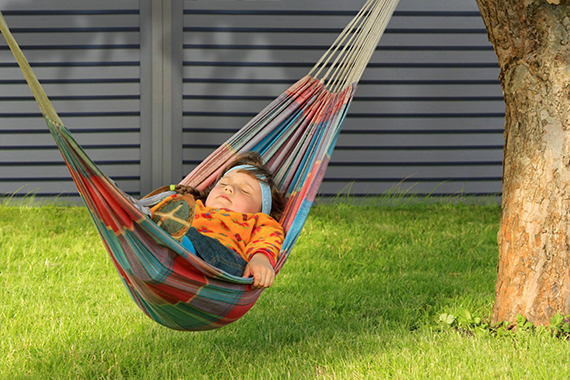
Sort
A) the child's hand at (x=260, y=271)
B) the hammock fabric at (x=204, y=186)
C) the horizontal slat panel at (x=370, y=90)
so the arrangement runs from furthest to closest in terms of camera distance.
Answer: the horizontal slat panel at (x=370, y=90), the child's hand at (x=260, y=271), the hammock fabric at (x=204, y=186)

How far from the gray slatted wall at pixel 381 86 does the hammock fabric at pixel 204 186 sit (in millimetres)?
1640

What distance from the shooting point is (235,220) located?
194 centimetres

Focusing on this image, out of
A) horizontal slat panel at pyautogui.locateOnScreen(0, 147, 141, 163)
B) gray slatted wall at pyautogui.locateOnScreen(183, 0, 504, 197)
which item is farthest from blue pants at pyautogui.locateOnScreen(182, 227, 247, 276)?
horizontal slat panel at pyautogui.locateOnScreen(0, 147, 141, 163)

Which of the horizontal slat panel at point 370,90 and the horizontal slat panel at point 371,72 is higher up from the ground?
the horizontal slat panel at point 371,72

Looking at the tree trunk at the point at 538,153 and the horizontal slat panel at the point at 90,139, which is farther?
the horizontal slat panel at the point at 90,139

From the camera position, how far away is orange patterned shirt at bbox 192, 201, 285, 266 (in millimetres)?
1720

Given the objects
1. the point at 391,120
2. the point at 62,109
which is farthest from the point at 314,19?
the point at 62,109

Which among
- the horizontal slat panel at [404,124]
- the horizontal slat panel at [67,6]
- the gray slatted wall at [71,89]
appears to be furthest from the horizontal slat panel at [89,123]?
the horizontal slat panel at [67,6]

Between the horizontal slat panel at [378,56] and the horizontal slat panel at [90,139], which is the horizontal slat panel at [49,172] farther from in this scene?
the horizontal slat panel at [378,56]

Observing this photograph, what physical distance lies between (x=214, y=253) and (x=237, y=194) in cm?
49

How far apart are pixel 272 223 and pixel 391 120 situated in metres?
2.36

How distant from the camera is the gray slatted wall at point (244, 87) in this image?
384 centimetres

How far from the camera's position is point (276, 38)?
12.8 ft

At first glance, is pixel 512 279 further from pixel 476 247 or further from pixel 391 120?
pixel 391 120
